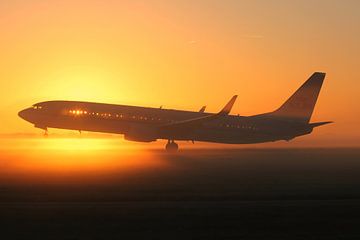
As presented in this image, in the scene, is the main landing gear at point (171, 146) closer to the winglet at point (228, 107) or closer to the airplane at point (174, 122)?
the airplane at point (174, 122)

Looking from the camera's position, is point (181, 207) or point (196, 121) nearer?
point (181, 207)

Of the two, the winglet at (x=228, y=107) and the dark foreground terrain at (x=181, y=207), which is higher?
the winglet at (x=228, y=107)

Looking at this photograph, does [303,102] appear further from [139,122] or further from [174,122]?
[139,122]

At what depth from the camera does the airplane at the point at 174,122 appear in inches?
2229

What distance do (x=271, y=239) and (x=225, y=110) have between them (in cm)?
4369

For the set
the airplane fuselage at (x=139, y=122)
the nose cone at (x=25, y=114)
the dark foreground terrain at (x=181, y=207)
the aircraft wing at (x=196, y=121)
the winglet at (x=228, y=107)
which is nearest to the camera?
the dark foreground terrain at (x=181, y=207)

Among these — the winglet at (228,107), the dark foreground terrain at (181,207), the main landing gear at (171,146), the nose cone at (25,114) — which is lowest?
the dark foreground terrain at (181,207)

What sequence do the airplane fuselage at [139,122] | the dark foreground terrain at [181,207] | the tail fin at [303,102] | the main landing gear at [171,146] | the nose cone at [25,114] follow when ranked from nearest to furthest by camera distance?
the dark foreground terrain at [181,207], the airplane fuselage at [139,122], the nose cone at [25,114], the main landing gear at [171,146], the tail fin at [303,102]

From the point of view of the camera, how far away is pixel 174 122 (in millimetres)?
58656

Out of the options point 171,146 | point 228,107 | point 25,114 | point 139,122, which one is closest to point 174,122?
point 171,146

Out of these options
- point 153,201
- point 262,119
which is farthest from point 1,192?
point 262,119

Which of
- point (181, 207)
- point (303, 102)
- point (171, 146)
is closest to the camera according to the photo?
point (181, 207)

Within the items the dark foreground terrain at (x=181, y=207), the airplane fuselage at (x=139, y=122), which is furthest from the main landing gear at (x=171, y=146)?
the dark foreground terrain at (x=181, y=207)

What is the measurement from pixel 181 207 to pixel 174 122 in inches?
1562
